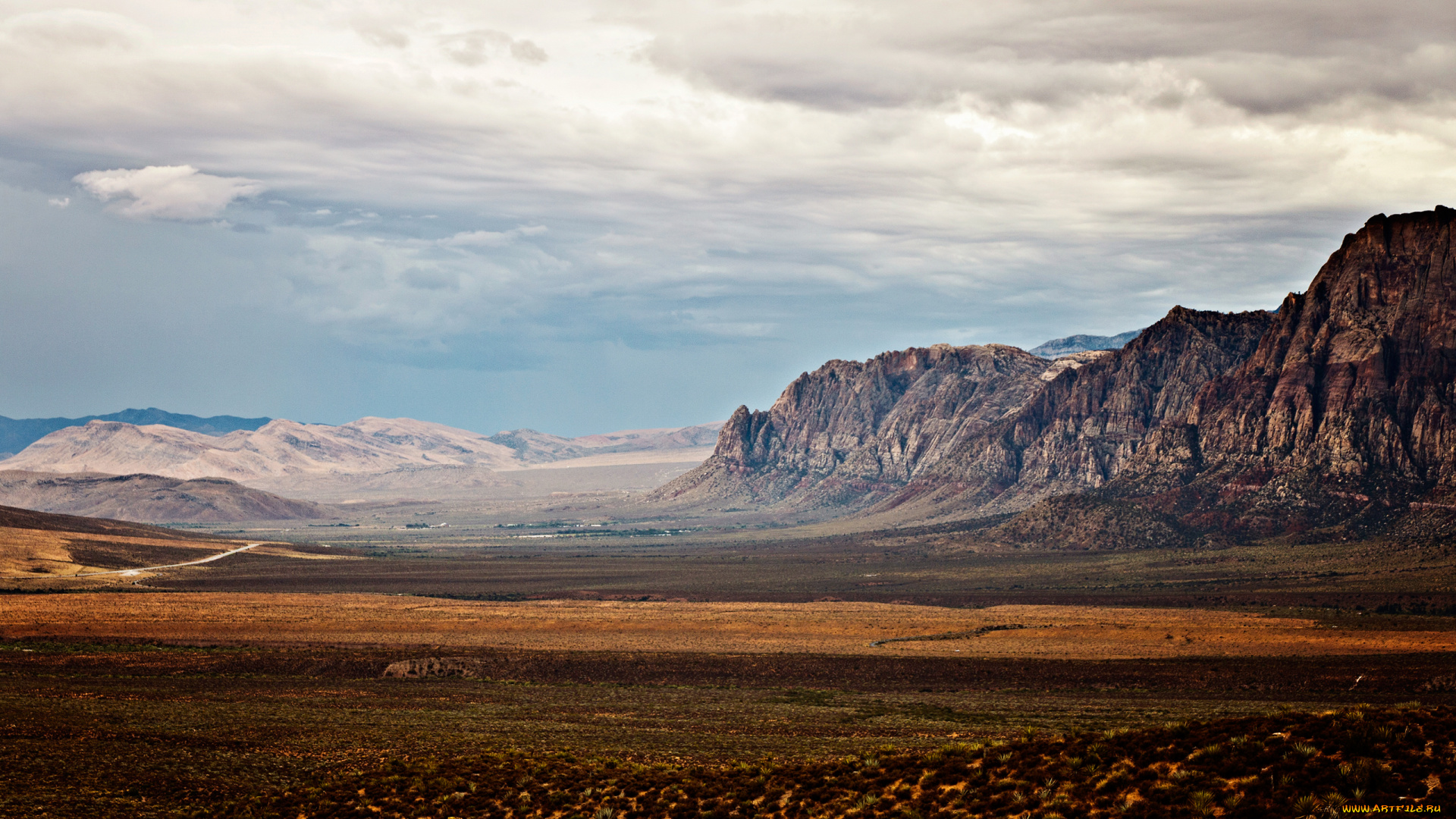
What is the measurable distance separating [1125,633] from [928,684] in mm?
31815

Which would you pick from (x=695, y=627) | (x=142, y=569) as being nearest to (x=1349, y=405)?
(x=695, y=627)

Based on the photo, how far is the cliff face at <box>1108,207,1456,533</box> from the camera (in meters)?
166

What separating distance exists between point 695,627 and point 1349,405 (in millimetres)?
127077

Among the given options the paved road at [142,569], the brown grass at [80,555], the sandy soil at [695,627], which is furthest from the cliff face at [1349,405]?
the paved road at [142,569]

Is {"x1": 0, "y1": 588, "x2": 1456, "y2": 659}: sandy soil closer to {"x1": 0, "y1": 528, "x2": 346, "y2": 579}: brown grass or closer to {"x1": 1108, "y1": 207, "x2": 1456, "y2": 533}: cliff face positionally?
{"x1": 0, "y1": 528, "x2": 346, "y2": 579}: brown grass

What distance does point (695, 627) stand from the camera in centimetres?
9894

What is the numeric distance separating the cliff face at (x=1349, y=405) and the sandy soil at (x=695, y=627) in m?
74.7

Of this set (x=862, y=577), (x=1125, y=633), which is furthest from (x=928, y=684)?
(x=862, y=577)

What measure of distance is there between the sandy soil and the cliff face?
74.7m

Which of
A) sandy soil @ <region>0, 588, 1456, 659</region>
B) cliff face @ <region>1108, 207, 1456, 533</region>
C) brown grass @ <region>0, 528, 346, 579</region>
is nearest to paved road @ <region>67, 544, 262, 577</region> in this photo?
brown grass @ <region>0, 528, 346, 579</region>

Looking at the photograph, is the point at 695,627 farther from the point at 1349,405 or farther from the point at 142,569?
the point at 1349,405

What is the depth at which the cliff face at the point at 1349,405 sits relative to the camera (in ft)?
543

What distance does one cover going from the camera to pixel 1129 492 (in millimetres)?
198500

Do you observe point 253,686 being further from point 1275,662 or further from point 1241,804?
point 1275,662
